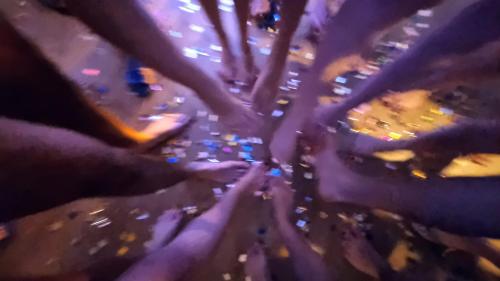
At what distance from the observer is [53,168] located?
0.52 metres

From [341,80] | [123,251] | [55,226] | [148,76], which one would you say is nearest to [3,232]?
[55,226]

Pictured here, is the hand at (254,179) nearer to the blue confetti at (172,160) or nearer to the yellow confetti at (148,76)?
the blue confetti at (172,160)

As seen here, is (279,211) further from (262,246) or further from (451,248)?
(451,248)

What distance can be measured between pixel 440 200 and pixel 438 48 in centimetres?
26

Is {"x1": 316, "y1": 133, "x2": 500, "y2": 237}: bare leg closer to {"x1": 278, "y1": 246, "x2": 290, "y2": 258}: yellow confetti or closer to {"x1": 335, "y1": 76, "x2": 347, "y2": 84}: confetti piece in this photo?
{"x1": 278, "y1": 246, "x2": 290, "y2": 258}: yellow confetti

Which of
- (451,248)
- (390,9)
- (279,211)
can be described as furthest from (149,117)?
(451,248)

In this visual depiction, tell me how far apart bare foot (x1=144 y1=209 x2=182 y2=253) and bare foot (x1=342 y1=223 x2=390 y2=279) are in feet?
1.26

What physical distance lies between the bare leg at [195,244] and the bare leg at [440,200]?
0.80 feet

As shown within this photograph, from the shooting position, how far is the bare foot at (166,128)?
1027mm

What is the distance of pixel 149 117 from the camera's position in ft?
3.70

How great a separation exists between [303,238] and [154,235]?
327 mm

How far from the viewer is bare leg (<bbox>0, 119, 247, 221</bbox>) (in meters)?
0.47

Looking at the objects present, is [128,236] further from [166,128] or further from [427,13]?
[427,13]

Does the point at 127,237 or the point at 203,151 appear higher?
the point at 203,151
